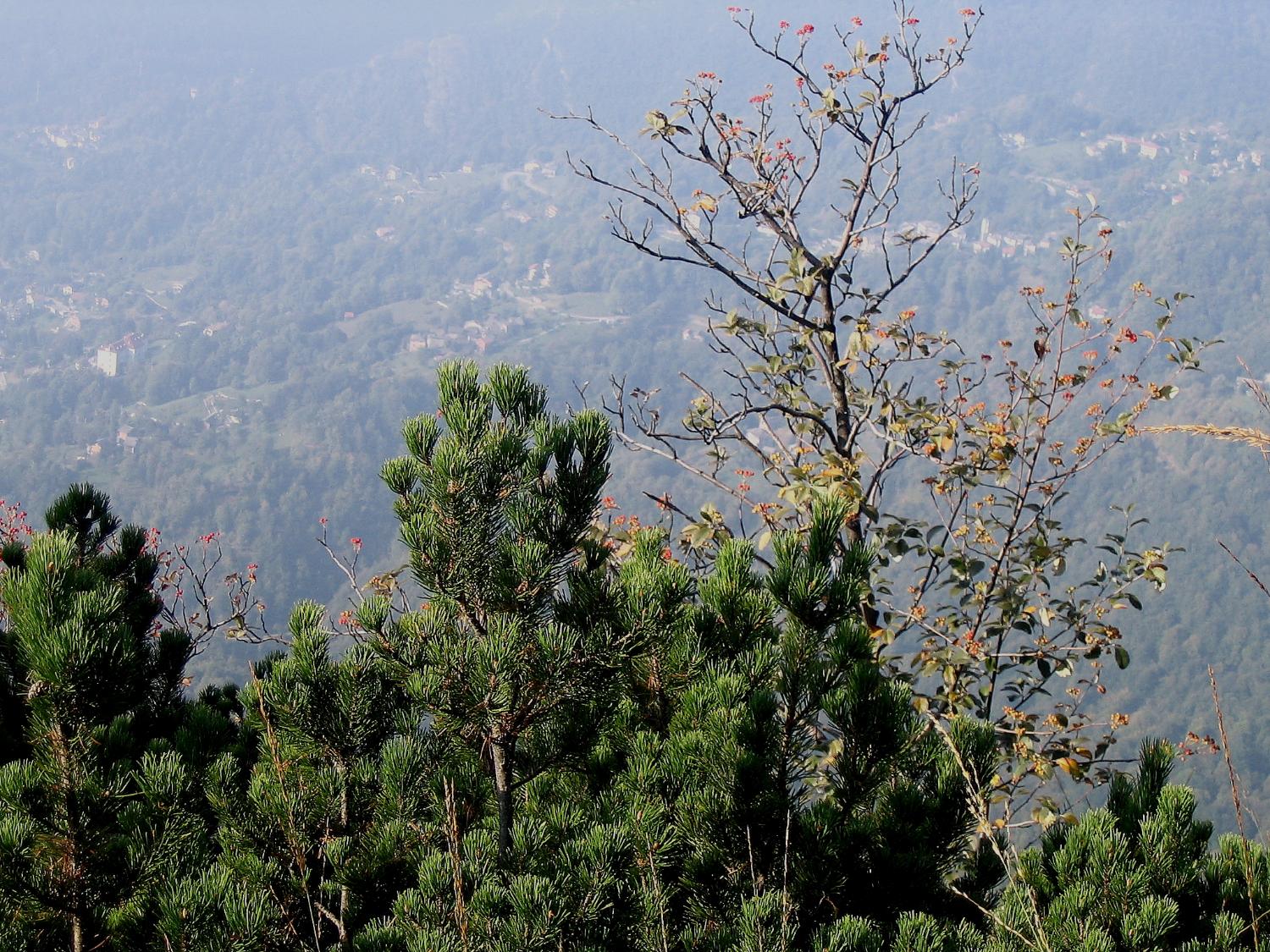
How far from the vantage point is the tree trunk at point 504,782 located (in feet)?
8.31

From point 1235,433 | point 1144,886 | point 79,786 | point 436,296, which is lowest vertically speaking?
point 1144,886

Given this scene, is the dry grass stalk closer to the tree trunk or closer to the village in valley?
the tree trunk

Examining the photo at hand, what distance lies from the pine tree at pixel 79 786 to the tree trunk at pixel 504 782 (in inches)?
26.8

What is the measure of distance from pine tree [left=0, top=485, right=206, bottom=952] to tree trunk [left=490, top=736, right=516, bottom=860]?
0.68 metres

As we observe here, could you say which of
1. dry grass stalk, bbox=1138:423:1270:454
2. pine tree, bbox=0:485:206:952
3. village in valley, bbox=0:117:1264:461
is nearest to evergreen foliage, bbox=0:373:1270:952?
pine tree, bbox=0:485:206:952

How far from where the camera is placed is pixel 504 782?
2.61 m

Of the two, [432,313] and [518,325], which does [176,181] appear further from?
[518,325]

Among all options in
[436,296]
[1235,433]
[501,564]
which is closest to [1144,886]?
[1235,433]

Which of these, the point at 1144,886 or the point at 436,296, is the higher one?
the point at 436,296

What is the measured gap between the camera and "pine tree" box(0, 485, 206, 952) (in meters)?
2.19

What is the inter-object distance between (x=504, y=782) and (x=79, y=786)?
2.91 feet

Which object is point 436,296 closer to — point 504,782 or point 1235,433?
point 504,782

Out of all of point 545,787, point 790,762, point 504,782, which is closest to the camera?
point 790,762

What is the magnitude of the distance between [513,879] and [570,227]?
144545 millimetres
